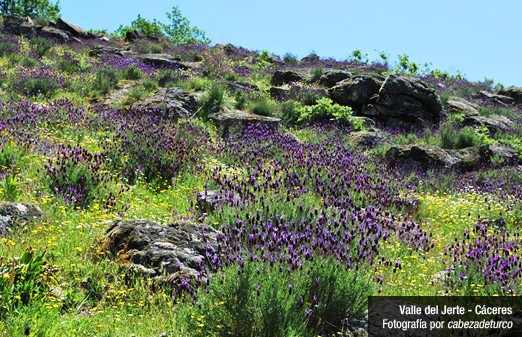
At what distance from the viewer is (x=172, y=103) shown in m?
12.4

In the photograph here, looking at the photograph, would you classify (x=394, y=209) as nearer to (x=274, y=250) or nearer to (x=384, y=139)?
(x=274, y=250)

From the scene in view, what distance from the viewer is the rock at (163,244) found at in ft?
15.0

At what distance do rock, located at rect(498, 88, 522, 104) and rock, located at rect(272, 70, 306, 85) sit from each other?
50.4ft

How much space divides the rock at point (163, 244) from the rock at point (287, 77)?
15.0m

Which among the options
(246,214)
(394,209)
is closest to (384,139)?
(394,209)

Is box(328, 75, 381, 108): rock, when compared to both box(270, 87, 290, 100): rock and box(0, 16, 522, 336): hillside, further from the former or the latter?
box(270, 87, 290, 100): rock

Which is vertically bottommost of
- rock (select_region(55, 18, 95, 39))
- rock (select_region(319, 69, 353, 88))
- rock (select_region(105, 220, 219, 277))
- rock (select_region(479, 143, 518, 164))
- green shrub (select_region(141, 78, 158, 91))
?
rock (select_region(105, 220, 219, 277))

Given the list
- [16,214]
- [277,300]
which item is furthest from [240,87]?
[277,300]

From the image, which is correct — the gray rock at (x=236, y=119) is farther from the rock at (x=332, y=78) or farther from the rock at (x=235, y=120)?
the rock at (x=332, y=78)

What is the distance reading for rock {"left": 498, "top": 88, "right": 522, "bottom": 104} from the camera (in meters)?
26.5

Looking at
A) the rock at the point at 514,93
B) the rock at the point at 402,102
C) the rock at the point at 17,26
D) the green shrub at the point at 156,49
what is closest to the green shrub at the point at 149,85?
the rock at the point at 402,102

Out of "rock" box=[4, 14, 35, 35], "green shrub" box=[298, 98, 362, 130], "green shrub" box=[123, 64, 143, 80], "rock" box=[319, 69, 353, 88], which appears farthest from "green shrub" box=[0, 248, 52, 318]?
"rock" box=[4, 14, 35, 35]

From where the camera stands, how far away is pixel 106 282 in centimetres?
435

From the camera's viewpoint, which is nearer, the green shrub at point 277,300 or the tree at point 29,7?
the green shrub at point 277,300
